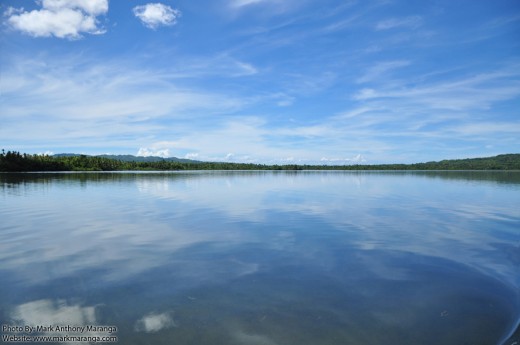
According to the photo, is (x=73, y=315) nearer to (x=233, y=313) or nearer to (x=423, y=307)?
(x=233, y=313)

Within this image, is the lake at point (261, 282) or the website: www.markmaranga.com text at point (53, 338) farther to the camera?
the lake at point (261, 282)

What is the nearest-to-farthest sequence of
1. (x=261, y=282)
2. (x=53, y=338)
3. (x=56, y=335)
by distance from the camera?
(x=53, y=338)
(x=56, y=335)
(x=261, y=282)

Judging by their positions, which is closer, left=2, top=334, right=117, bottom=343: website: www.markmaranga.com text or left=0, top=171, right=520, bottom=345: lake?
left=2, top=334, right=117, bottom=343: website: www.markmaranga.com text

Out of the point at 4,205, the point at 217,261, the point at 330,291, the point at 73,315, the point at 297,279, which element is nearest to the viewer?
the point at 73,315

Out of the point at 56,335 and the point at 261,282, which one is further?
the point at 261,282

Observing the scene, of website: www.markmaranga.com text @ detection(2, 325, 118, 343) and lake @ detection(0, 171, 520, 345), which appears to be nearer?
website: www.markmaranga.com text @ detection(2, 325, 118, 343)

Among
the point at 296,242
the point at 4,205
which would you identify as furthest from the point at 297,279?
the point at 4,205

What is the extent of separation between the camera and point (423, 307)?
8.24 meters

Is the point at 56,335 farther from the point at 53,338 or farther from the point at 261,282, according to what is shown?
the point at 261,282

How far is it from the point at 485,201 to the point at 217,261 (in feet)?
107

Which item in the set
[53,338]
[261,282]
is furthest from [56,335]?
[261,282]

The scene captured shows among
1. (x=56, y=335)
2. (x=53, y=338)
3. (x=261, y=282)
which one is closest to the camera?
(x=53, y=338)

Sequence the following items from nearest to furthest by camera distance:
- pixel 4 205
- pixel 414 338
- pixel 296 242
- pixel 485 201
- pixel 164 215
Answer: pixel 414 338 → pixel 296 242 → pixel 164 215 → pixel 4 205 → pixel 485 201

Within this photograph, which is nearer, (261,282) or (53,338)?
(53,338)
